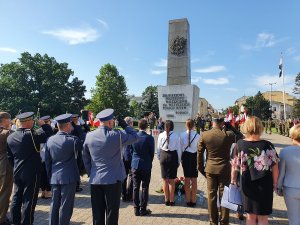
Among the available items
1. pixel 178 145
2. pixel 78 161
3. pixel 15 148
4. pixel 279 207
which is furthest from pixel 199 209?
pixel 15 148

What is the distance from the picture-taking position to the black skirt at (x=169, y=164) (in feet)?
20.9

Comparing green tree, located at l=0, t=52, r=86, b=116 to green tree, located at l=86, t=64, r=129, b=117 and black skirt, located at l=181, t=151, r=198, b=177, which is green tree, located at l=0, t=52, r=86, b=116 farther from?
black skirt, located at l=181, t=151, r=198, b=177

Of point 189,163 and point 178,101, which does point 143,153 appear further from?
point 178,101

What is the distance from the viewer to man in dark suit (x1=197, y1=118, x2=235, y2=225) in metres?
4.90

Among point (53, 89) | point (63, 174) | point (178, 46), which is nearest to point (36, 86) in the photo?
point (53, 89)

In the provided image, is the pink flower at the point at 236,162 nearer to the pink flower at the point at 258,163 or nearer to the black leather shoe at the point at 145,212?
the pink flower at the point at 258,163

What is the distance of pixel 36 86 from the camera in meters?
47.5

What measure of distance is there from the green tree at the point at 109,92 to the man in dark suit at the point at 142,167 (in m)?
45.8

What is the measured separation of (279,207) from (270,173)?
3356mm

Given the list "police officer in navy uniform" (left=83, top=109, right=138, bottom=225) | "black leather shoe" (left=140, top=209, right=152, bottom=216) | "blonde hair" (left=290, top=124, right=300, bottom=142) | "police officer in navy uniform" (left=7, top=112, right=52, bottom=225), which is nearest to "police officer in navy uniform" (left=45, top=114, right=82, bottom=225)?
"police officer in navy uniform" (left=83, top=109, right=138, bottom=225)

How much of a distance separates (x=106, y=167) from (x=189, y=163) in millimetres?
2907

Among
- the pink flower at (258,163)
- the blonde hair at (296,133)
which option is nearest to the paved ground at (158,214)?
the pink flower at (258,163)

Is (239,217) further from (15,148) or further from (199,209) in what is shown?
(15,148)

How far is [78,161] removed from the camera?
14.9 ft
